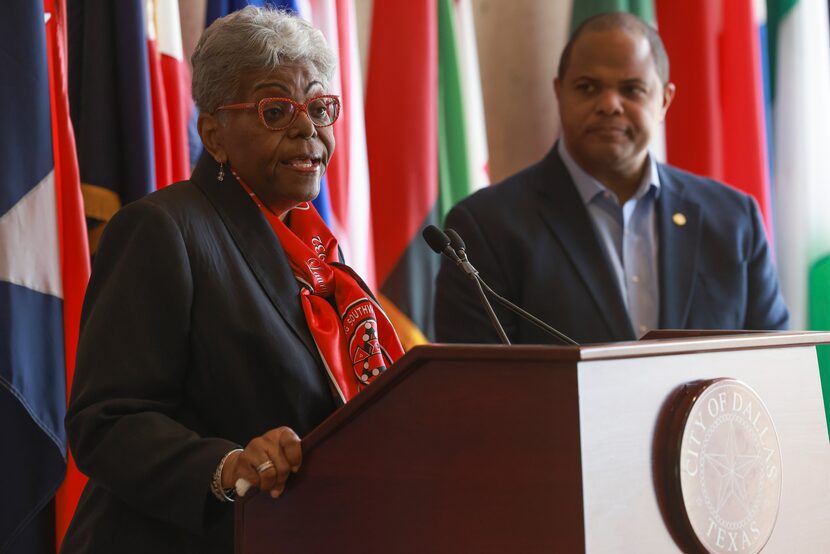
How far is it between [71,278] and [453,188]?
1345mm

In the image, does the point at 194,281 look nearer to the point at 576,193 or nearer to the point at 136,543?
the point at 136,543

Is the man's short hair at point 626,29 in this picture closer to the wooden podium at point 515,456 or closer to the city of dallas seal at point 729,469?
the wooden podium at point 515,456

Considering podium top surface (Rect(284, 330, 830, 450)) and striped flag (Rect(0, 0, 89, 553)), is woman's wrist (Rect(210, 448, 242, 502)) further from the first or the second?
striped flag (Rect(0, 0, 89, 553))

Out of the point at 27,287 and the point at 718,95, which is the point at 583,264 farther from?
the point at 27,287

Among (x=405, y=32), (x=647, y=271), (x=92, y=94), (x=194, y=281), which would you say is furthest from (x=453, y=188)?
(x=194, y=281)

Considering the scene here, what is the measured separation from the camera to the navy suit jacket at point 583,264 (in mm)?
2816

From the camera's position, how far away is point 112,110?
2564 millimetres

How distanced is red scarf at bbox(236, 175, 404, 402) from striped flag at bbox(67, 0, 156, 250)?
86 cm

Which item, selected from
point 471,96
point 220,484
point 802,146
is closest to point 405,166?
point 471,96

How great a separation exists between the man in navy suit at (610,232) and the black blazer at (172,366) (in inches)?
48.4

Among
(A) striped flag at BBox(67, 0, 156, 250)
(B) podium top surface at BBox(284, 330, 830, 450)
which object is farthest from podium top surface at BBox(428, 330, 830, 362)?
(A) striped flag at BBox(67, 0, 156, 250)

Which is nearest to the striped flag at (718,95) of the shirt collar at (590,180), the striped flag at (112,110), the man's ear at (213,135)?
the shirt collar at (590,180)

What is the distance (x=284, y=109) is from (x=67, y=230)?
0.98 meters

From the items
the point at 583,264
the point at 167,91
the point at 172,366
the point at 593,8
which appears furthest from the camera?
the point at 593,8
